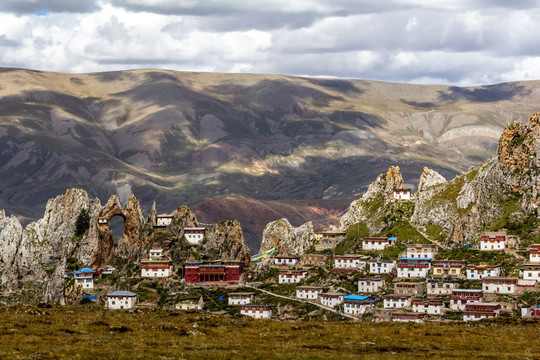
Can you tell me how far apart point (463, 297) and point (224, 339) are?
117949mm

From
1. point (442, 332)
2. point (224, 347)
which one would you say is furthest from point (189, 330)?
point (442, 332)

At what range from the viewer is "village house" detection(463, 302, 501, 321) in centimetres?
17588

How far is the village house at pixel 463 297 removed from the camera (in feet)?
636

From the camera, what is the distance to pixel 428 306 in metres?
195

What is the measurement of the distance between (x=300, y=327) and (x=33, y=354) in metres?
36.7

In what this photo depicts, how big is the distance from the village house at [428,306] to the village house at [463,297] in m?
2.62

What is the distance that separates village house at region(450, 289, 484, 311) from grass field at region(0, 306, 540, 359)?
275 ft

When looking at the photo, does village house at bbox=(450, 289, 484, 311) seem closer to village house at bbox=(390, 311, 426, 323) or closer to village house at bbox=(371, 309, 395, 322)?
village house at bbox=(390, 311, 426, 323)

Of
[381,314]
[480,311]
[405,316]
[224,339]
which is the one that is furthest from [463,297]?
[224,339]

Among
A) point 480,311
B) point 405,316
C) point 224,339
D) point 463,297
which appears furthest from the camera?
point 463,297

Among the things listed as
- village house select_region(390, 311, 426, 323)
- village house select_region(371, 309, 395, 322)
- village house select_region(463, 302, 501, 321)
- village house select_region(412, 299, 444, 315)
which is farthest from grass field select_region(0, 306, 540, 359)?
village house select_region(412, 299, 444, 315)

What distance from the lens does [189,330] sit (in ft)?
300

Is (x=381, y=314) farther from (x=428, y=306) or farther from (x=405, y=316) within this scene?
(x=405, y=316)

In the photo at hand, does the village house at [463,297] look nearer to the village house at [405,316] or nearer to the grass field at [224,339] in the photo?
the village house at [405,316]
